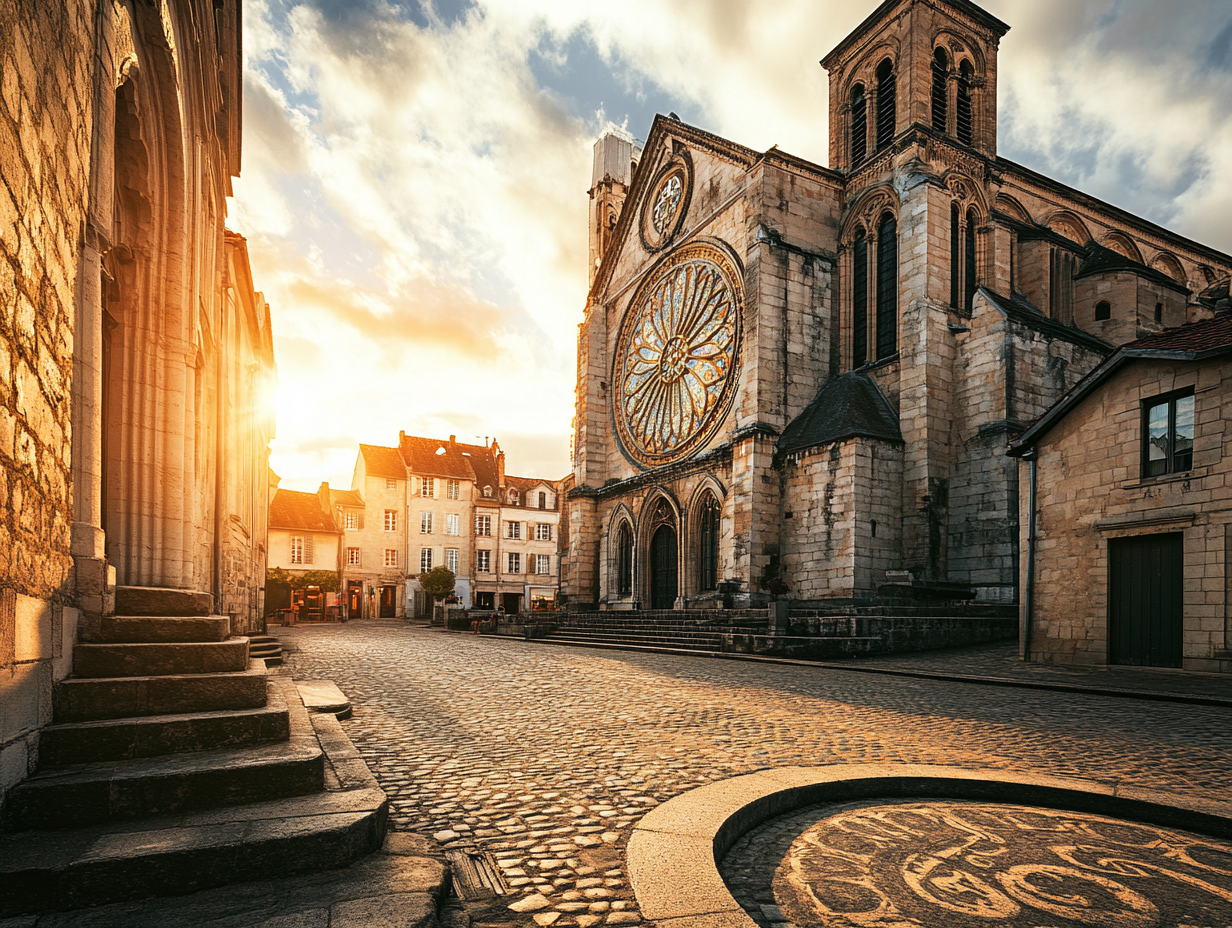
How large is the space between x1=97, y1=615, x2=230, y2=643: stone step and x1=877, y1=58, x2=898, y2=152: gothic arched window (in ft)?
80.7

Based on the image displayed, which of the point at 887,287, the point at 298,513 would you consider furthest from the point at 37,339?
the point at 298,513

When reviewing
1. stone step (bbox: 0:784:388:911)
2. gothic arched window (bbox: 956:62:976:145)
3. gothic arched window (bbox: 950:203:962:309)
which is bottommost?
stone step (bbox: 0:784:388:911)

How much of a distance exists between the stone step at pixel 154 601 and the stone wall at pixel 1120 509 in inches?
488

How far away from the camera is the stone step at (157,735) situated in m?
3.20

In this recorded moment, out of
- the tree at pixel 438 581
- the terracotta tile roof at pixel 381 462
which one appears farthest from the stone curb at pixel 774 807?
the terracotta tile roof at pixel 381 462

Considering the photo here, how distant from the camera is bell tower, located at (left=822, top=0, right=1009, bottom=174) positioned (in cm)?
2223

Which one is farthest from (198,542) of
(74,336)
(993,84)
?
(993,84)

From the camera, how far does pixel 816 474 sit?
19.9m

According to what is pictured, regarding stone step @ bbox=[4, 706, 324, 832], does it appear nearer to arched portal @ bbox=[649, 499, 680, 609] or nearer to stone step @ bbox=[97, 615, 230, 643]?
stone step @ bbox=[97, 615, 230, 643]

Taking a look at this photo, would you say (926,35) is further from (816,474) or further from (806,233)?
(816,474)

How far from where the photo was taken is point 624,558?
28.7 metres

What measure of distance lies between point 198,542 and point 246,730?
3.80 m

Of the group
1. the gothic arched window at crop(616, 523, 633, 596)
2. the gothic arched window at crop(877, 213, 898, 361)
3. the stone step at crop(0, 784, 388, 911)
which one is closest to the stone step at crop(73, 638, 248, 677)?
the stone step at crop(0, 784, 388, 911)

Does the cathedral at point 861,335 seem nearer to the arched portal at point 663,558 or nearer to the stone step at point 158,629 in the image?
the arched portal at point 663,558
